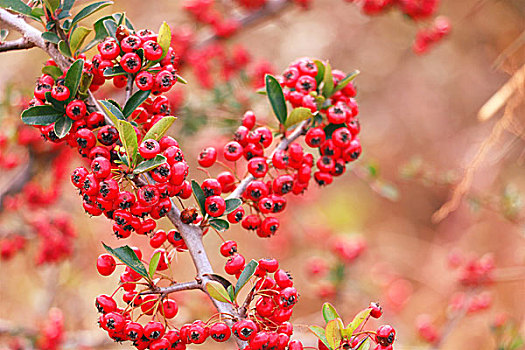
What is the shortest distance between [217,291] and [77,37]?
905 millimetres

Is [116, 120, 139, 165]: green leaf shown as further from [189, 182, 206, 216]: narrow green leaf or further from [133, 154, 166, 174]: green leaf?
[189, 182, 206, 216]: narrow green leaf

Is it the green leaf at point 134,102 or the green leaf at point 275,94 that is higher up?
the green leaf at point 275,94

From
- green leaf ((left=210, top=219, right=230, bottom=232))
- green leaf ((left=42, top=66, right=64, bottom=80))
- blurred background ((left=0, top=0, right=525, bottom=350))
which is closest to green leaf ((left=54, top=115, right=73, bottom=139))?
green leaf ((left=42, top=66, right=64, bottom=80))

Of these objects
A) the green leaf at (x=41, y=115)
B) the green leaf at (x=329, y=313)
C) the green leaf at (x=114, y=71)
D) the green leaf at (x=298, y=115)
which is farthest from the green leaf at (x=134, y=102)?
the green leaf at (x=329, y=313)

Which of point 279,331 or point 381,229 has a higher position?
point 381,229

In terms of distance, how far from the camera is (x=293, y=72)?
192 cm

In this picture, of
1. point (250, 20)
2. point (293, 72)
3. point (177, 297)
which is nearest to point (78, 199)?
point (177, 297)

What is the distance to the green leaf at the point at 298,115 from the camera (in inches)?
66.4

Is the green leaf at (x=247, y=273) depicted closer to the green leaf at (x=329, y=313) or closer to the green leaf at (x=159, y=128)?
the green leaf at (x=329, y=313)

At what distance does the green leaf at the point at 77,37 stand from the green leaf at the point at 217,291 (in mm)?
859

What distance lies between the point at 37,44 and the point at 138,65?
31cm

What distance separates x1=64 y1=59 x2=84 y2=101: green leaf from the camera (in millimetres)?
1345

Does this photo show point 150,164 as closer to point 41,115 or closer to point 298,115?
point 41,115

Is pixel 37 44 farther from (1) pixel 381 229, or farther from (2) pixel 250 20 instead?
(1) pixel 381 229
